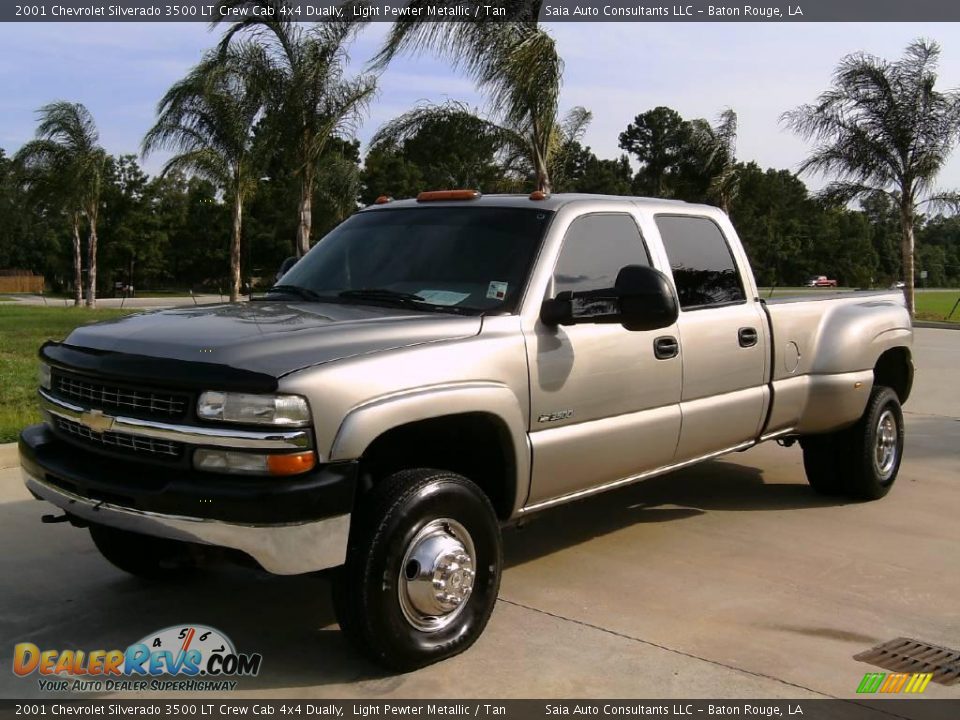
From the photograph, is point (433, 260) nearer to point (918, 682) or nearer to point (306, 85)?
point (918, 682)

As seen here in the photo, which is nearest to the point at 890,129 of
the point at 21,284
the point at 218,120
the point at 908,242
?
the point at 908,242

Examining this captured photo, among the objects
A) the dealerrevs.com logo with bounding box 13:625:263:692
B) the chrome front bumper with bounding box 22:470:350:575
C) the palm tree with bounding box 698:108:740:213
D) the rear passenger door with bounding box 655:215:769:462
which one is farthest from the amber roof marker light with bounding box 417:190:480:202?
the palm tree with bounding box 698:108:740:213

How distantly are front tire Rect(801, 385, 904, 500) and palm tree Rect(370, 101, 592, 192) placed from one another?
9.78 meters

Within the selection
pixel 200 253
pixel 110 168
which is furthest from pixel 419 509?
pixel 200 253

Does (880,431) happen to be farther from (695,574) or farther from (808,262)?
(808,262)

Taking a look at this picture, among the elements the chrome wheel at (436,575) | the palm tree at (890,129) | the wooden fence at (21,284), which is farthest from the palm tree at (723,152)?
the wooden fence at (21,284)

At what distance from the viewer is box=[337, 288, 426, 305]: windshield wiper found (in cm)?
442

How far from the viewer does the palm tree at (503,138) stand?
16.0 meters

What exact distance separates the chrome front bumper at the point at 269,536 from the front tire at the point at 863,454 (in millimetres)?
4123

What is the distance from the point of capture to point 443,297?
4387 mm

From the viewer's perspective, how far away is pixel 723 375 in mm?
5277

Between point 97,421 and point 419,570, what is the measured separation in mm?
1328

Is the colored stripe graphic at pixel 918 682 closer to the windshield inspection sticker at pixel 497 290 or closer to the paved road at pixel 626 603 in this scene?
Result: the paved road at pixel 626 603

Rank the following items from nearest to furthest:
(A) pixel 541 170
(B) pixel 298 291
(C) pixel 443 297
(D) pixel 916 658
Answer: (D) pixel 916 658 → (C) pixel 443 297 → (B) pixel 298 291 → (A) pixel 541 170
